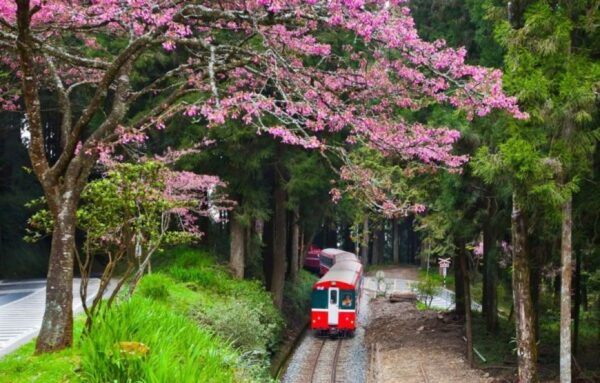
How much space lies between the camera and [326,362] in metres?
19.9

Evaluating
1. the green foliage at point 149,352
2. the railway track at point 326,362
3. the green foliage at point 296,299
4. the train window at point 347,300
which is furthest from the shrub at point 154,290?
the green foliage at point 296,299

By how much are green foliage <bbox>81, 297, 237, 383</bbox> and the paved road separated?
3548 millimetres

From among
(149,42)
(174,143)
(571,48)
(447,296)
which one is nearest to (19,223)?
(174,143)

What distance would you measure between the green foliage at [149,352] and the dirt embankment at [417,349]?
9.09 m

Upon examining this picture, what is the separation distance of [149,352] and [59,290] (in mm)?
2312

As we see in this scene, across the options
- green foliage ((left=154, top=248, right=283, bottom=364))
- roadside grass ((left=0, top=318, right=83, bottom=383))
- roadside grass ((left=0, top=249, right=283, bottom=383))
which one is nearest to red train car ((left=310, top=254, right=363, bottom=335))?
green foliage ((left=154, top=248, right=283, bottom=364))

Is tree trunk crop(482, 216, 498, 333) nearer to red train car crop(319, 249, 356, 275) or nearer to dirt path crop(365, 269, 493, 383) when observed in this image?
dirt path crop(365, 269, 493, 383)

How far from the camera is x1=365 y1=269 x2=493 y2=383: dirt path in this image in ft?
53.7

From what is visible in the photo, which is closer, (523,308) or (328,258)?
(523,308)

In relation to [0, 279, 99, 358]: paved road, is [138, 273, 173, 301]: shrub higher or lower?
higher

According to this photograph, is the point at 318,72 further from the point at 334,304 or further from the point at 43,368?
the point at 334,304

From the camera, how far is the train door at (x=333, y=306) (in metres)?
22.8

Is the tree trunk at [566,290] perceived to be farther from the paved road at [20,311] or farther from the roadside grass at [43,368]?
the paved road at [20,311]

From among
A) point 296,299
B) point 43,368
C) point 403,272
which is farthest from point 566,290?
point 403,272
